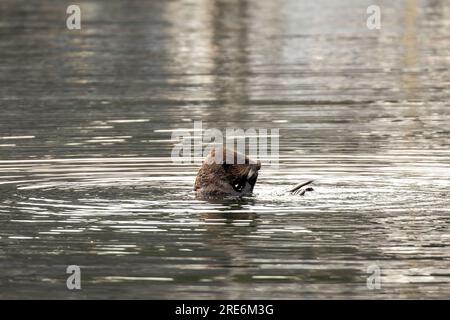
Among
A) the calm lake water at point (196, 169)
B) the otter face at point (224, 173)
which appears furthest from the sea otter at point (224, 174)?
the calm lake water at point (196, 169)

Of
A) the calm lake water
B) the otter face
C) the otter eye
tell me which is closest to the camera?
the calm lake water

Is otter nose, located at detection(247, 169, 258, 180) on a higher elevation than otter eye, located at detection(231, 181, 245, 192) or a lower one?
higher

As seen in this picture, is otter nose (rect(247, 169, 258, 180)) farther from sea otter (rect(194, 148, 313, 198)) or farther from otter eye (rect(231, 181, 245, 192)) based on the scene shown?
otter eye (rect(231, 181, 245, 192))

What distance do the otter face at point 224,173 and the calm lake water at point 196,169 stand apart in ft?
0.99

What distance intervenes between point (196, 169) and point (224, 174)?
6.62 ft

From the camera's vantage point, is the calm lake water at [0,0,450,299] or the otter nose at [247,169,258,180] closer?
the calm lake water at [0,0,450,299]

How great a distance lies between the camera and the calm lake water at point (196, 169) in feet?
40.6

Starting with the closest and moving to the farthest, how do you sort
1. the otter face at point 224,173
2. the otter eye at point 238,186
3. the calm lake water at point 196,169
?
the calm lake water at point 196,169 → the otter face at point 224,173 → the otter eye at point 238,186

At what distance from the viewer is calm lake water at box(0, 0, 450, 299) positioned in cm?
1238

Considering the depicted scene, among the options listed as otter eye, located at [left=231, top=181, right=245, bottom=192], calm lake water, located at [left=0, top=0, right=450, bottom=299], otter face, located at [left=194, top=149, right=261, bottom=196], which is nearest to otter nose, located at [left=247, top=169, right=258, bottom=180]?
otter face, located at [left=194, top=149, right=261, bottom=196]

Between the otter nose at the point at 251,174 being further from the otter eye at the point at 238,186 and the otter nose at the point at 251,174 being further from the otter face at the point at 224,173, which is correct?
the otter eye at the point at 238,186

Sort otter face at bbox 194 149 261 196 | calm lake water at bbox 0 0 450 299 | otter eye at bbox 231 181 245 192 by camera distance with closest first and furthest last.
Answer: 1. calm lake water at bbox 0 0 450 299
2. otter face at bbox 194 149 261 196
3. otter eye at bbox 231 181 245 192

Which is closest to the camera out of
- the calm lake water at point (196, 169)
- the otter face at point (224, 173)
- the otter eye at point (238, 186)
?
the calm lake water at point (196, 169)

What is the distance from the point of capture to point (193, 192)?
52.6 ft
